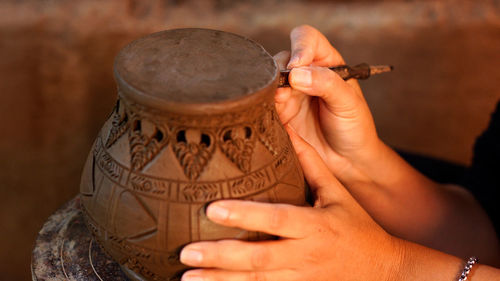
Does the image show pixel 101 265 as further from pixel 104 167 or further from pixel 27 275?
pixel 27 275

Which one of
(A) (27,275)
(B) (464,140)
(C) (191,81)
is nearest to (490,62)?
(B) (464,140)

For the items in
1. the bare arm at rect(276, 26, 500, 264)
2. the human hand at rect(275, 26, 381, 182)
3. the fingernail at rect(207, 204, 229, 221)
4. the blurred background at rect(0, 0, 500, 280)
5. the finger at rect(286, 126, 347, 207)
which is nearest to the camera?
the fingernail at rect(207, 204, 229, 221)

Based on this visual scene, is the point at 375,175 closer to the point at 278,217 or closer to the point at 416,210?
the point at 416,210

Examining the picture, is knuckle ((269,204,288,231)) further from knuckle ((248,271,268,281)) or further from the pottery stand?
the pottery stand

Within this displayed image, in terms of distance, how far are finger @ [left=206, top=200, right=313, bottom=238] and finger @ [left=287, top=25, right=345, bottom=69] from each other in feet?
1.38

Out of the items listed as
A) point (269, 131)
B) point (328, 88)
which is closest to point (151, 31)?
point (328, 88)

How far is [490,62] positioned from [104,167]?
7.10 ft

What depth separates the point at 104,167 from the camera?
934 mm

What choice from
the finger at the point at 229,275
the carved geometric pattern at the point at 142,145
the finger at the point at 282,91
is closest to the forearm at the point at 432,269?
the finger at the point at 229,275

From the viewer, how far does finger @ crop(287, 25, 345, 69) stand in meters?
1.21

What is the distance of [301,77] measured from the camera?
104 cm

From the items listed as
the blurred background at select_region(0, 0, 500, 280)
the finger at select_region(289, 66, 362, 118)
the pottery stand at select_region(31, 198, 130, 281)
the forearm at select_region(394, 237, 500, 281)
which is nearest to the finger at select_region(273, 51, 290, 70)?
the finger at select_region(289, 66, 362, 118)

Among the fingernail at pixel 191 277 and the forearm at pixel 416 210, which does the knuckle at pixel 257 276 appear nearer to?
the fingernail at pixel 191 277

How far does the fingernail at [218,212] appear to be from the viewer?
833 mm
